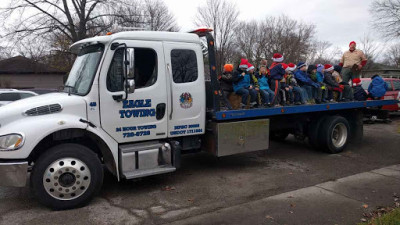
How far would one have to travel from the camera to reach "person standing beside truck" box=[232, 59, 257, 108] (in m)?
6.69

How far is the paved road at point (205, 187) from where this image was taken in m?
4.54

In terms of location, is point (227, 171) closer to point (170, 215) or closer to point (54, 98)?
point (170, 215)

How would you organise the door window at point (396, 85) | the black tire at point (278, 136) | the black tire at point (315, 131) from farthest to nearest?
the door window at point (396, 85) < the black tire at point (278, 136) < the black tire at point (315, 131)

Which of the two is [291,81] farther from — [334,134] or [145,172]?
[145,172]

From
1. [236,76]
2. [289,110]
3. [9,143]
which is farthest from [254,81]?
[9,143]

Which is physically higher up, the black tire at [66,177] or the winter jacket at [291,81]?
the winter jacket at [291,81]

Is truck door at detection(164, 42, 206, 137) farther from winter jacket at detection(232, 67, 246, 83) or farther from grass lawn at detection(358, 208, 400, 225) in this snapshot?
grass lawn at detection(358, 208, 400, 225)

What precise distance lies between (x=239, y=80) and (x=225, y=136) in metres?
Result: 1.30

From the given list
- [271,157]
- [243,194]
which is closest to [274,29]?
[271,157]

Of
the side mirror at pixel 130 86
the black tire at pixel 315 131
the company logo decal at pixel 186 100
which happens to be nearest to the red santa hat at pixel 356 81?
the black tire at pixel 315 131

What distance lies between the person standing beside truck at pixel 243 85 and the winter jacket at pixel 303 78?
5.07 feet

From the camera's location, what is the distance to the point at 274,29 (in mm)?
43344

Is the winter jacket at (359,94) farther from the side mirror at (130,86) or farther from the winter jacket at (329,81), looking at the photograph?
the side mirror at (130,86)

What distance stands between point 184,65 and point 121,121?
4.97 feet
